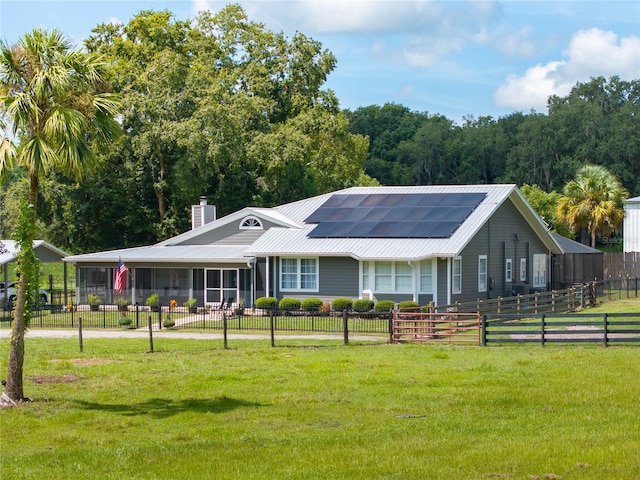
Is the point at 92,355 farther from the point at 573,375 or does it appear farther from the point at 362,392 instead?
the point at 573,375

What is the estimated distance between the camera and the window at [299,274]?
137 ft

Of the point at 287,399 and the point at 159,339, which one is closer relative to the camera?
the point at 287,399

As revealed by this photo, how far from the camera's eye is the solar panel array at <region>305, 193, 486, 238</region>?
41125 millimetres

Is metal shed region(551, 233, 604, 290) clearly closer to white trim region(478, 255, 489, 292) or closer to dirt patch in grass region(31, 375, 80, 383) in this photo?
white trim region(478, 255, 489, 292)

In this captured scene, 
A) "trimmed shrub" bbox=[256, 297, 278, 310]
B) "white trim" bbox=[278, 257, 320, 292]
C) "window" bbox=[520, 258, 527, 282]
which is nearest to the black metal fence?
"trimmed shrub" bbox=[256, 297, 278, 310]

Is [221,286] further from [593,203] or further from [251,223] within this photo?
[593,203]

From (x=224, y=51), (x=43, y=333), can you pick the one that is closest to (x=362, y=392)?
(x=43, y=333)

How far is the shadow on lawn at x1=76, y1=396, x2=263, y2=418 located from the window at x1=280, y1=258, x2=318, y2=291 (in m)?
23.5

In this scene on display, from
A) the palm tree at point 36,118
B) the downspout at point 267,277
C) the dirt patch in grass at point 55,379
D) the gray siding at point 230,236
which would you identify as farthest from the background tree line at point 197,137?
the palm tree at point 36,118

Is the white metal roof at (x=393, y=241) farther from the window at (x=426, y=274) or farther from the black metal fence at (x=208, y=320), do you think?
the black metal fence at (x=208, y=320)

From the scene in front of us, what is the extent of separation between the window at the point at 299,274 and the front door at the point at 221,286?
2795 millimetres

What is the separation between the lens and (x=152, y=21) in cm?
6506

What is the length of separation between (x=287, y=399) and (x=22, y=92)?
742 centimetres

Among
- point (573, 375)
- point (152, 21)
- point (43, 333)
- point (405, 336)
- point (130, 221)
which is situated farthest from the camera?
point (152, 21)
